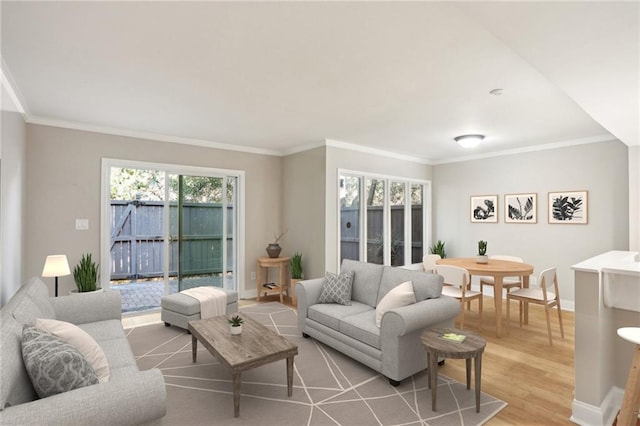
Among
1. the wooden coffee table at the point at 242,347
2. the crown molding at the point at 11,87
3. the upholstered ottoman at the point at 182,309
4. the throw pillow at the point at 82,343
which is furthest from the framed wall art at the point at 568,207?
the crown molding at the point at 11,87

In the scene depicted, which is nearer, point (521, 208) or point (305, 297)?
point (305, 297)

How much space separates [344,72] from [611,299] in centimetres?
258

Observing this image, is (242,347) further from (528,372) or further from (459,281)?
(459,281)

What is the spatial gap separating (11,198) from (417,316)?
12.6ft

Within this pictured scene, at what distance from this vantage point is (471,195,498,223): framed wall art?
5.86 meters

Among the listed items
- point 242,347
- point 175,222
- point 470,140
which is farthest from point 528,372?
point 175,222

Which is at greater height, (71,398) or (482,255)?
(482,255)

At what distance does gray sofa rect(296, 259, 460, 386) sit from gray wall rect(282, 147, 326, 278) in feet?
4.22

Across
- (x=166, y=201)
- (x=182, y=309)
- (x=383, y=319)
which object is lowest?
(x=182, y=309)

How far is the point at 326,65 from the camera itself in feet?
8.52

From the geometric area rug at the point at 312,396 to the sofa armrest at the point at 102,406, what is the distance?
0.87 meters

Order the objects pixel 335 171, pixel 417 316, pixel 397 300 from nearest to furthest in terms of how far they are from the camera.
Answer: pixel 417 316, pixel 397 300, pixel 335 171

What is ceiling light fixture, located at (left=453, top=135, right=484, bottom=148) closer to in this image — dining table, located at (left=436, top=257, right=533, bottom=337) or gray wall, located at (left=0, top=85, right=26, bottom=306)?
dining table, located at (left=436, top=257, right=533, bottom=337)

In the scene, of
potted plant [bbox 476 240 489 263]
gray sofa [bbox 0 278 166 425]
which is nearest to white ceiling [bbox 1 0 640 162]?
potted plant [bbox 476 240 489 263]
